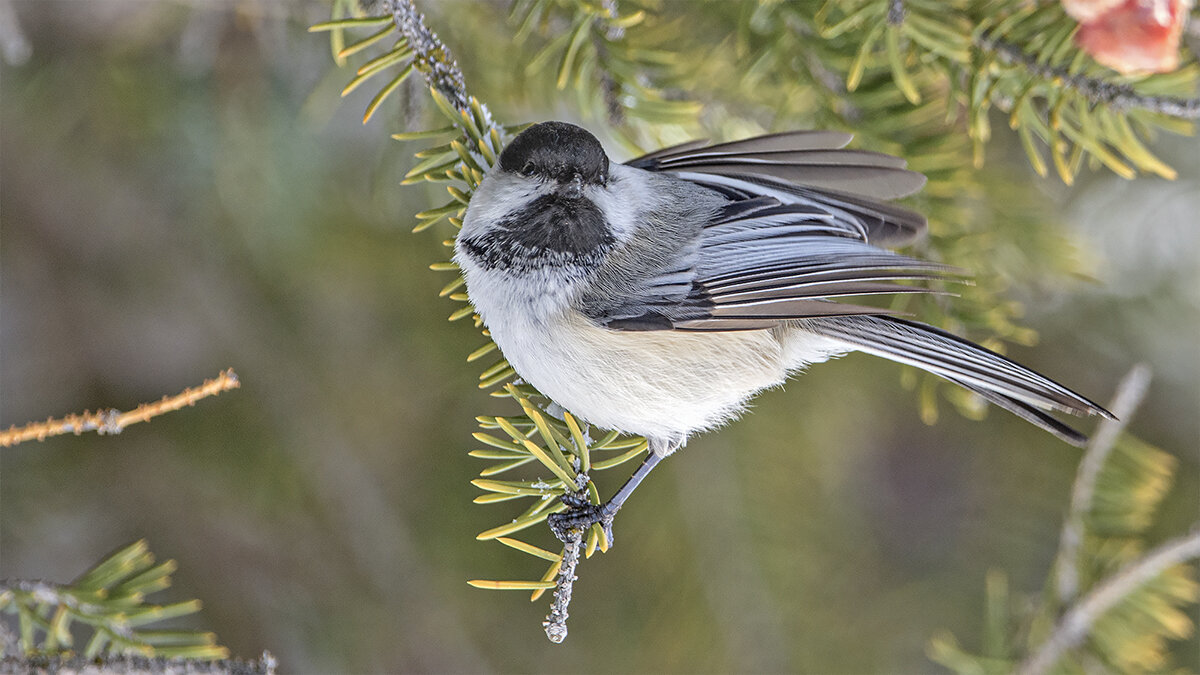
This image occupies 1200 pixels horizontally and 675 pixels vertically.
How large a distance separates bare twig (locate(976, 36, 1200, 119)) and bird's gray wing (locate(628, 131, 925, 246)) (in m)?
0.21

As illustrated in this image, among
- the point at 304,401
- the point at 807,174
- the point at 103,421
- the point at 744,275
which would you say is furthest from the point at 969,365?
the point at 304,401

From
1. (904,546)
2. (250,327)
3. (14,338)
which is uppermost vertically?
(14,338)

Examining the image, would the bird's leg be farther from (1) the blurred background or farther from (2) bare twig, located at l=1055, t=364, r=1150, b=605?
(2) bare twig, located at l=1055, t=364, r=1150, b=605

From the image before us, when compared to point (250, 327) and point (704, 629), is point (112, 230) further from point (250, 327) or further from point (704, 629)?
point (704, 629)

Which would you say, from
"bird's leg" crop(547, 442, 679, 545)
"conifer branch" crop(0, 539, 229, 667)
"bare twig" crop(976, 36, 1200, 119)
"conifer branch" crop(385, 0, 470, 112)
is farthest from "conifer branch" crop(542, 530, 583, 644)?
"bare twig" crop(976, 36, 1200, 119)

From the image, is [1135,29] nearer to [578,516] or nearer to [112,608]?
[578,516]

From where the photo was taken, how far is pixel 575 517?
44.7 inches

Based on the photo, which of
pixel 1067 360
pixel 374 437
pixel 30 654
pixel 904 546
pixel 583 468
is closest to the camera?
pixel 30 654

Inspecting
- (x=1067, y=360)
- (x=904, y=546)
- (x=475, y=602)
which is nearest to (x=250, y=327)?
(x=475, y=602)

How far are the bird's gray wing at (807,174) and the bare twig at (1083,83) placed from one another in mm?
212

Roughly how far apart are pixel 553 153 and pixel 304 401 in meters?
0.77

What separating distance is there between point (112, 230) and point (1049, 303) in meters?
1.85

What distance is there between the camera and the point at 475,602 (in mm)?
1670

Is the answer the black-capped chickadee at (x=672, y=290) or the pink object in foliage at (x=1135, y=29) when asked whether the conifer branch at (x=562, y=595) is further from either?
the pink object in foliage at (x=1135, y=29)
